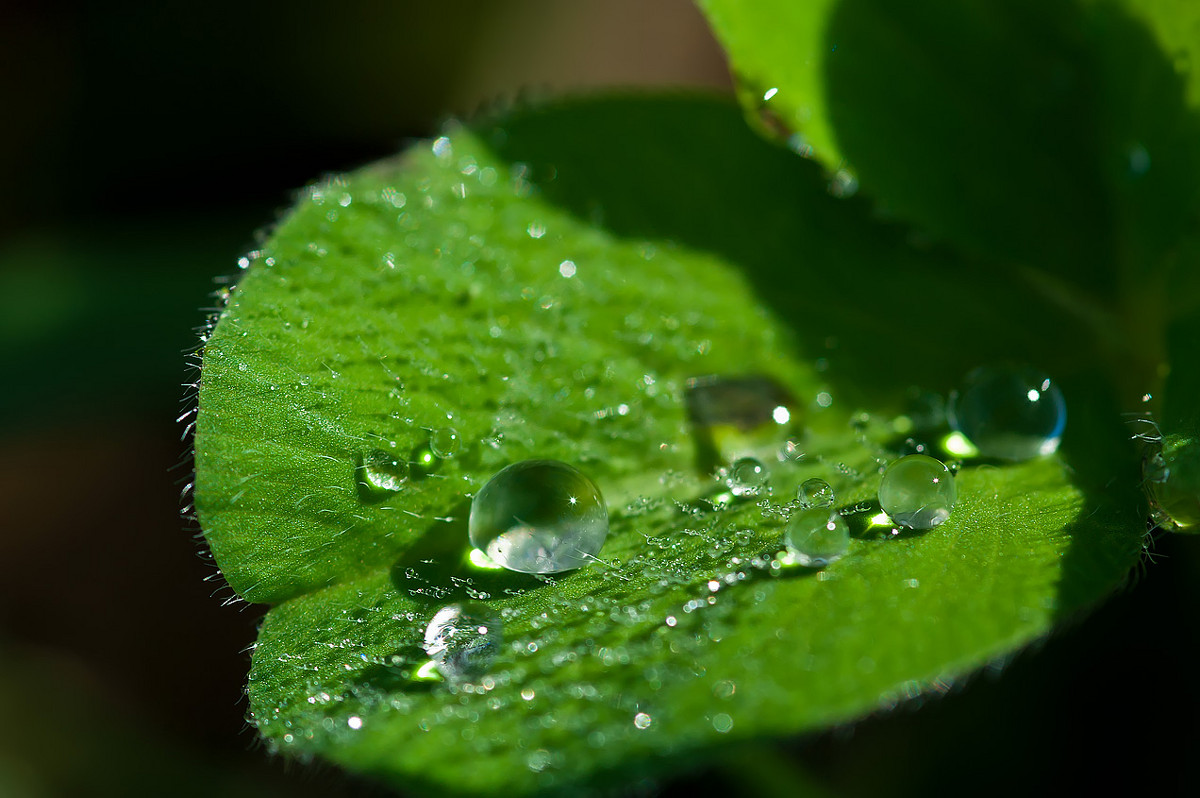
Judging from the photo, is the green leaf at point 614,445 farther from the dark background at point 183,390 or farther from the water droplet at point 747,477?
the dark background at point 183,390

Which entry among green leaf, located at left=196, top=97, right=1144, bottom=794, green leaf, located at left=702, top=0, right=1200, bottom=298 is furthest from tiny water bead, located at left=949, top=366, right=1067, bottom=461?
green leaf, located at left=702, top=0, right=1200, bottom=298

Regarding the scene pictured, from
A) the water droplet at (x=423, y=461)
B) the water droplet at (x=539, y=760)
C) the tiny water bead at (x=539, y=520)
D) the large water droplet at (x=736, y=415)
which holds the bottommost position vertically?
the water droplet at (x=539, y=760)

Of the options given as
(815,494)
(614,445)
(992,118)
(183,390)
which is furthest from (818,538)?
(183,390)

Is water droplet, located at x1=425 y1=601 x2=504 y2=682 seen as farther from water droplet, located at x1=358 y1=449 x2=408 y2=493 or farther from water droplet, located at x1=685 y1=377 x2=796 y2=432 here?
water droplet, located at x1=685 y1=377 x2=796 y2=432

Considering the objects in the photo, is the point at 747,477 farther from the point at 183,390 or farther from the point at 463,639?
the point at 183,390

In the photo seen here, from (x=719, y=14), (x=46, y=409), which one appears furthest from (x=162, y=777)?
(x=719, y=14)

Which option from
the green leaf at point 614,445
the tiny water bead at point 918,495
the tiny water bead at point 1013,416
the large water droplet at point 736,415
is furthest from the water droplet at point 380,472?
the tiny water bead at point 1013,416
